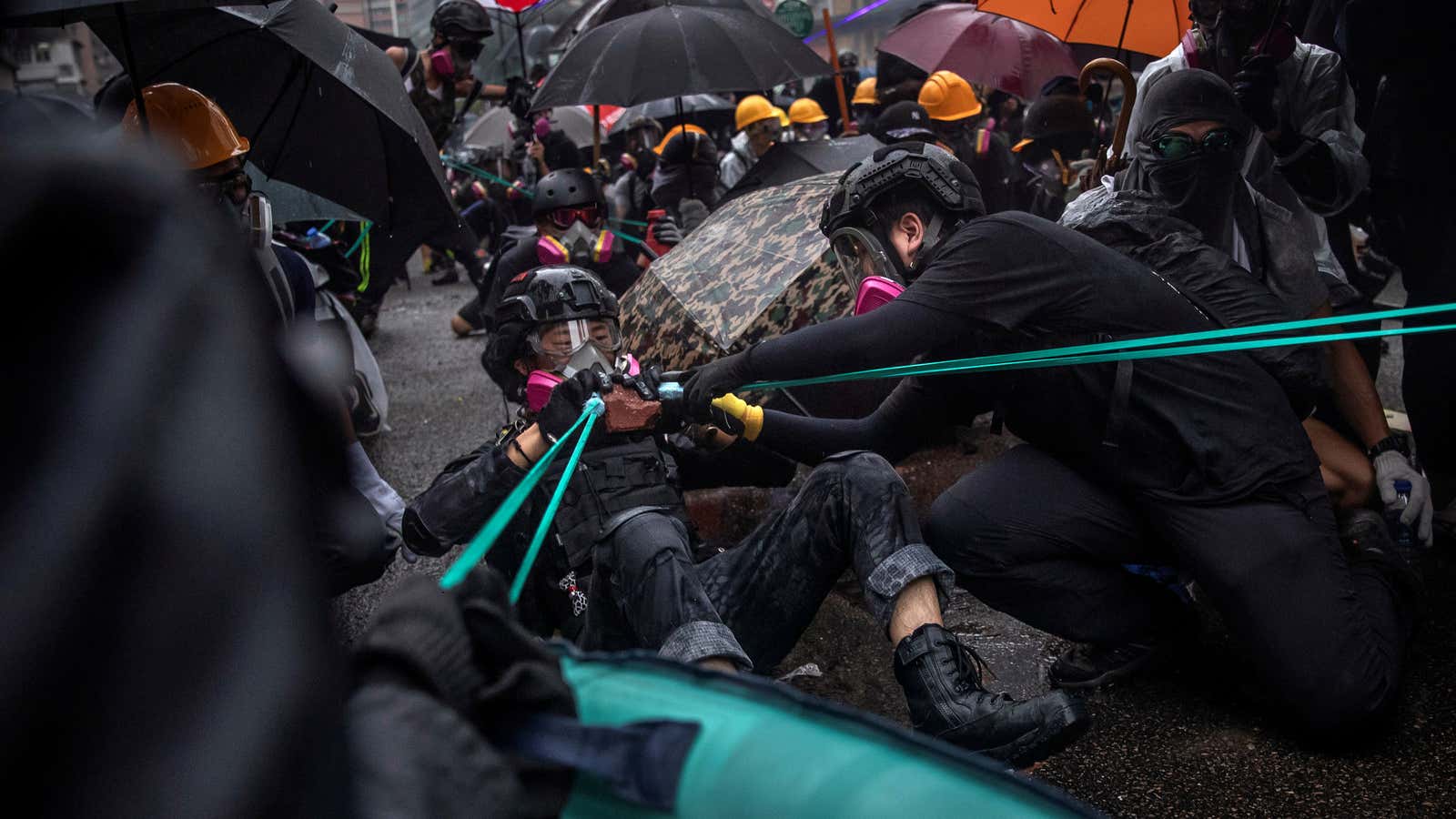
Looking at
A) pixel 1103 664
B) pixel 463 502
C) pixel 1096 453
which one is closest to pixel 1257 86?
pixel 1096 453

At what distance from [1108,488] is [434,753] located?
104 inches

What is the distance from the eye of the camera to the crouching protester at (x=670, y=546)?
2.50m

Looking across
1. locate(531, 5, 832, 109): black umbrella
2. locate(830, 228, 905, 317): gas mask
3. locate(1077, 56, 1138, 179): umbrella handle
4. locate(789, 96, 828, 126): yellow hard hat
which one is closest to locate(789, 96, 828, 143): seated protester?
locate(789, 96, 828, 126): yellow hard hat

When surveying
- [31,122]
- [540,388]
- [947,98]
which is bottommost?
[947,98]

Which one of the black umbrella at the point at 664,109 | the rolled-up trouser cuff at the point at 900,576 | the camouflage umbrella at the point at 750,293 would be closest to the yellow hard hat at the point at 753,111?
the black umbrella at the point at 664,109

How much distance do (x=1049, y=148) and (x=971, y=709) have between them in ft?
18.3

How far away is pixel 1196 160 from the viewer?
3.39 metres

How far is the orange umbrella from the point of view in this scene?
5457 millimetres

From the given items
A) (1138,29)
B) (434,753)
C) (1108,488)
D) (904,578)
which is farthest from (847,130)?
(434,753)

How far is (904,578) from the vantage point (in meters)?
2.61

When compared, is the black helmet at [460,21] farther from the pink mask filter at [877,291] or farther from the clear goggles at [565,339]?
the pink mask filter at [877,291]

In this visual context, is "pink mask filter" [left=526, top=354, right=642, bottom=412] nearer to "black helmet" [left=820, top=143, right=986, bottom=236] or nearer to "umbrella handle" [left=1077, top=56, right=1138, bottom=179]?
"black helmet" [left=820, top=143, right=986, bottom=236]

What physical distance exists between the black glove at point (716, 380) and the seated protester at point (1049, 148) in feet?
14.3

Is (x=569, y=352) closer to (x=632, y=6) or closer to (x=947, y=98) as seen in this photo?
(x=632, y=6)
